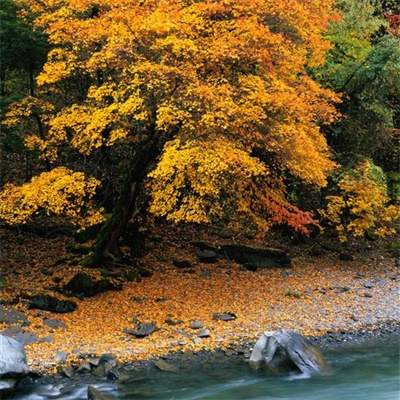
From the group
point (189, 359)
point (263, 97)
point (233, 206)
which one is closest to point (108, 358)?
point (189, 359)

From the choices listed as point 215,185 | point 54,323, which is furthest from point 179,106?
point 54,323

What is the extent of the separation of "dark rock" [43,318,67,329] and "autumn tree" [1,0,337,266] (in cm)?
296

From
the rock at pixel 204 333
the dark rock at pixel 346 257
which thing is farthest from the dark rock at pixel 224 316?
the dark rock at pixel 346 257

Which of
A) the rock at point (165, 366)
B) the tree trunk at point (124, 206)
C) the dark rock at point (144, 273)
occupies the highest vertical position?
the tree trunk at point (124, 206)

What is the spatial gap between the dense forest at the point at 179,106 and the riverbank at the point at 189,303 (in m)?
1.40

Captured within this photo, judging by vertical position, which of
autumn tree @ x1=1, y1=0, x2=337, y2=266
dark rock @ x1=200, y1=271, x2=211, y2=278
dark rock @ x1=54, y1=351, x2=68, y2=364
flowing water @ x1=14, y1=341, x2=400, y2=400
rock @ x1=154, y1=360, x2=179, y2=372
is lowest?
flowing water @ x1=14, y1=341, x2=400, y2=400

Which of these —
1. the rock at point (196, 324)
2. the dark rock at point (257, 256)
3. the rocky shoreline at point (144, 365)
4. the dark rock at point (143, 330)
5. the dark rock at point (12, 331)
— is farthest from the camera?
the dark rock at point (257, 256)

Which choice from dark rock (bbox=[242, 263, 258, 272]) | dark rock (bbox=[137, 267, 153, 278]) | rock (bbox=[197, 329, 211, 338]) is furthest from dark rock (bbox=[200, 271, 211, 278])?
rock (bbox=[197, 329, 211, 338])

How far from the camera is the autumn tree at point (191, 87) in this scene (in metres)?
10.9

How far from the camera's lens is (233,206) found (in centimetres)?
1659

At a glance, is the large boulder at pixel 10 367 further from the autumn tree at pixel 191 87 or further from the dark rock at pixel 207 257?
the dark rock at pixel 207 257

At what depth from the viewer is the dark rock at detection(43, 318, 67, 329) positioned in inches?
445

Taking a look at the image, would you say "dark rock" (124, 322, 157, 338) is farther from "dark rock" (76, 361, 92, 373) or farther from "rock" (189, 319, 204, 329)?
"dark rock" (76, 361, 92, 373)

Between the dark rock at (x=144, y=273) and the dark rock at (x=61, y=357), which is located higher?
the dark rock at (x=144, y=273)
